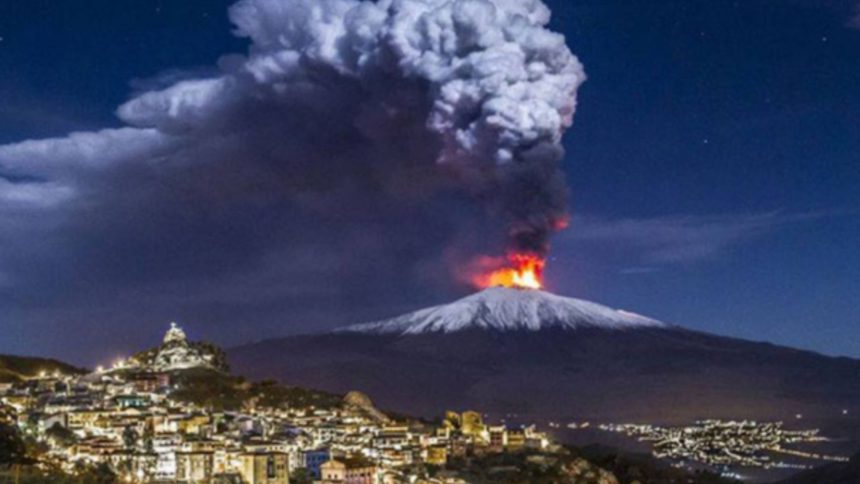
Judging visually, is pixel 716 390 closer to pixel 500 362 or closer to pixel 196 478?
pixel 500 362

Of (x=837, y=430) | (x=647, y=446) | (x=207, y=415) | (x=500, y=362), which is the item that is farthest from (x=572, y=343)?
(x=207, y=415)

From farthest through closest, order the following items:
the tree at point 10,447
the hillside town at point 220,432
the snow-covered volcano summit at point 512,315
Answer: the snow-covered volcano summit at point 512,315 < the hillside town at point 220,432 < the tree at point 10,447

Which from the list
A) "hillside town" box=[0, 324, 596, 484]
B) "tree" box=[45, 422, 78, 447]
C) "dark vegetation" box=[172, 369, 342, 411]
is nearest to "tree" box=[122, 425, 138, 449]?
"hillside town" box=[0, 324, 596, 484]

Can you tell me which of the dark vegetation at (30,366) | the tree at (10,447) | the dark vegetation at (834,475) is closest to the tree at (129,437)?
the tree at (10,447)

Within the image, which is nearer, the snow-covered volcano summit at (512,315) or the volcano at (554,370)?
the volcano at (554,370)

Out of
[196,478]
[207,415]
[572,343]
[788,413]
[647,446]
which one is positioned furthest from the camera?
[572,343]

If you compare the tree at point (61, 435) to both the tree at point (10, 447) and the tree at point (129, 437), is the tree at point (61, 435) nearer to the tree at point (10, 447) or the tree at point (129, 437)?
the tree at point (129, 437)
